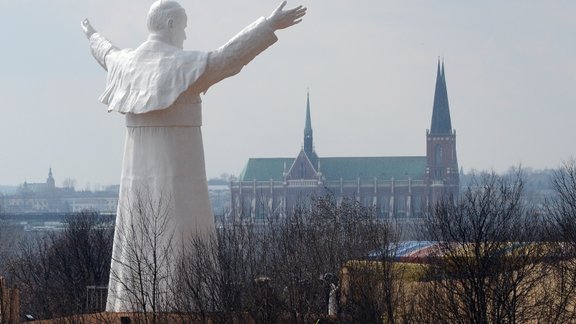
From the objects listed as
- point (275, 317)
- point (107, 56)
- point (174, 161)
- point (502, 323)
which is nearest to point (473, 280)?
point (502, 323)

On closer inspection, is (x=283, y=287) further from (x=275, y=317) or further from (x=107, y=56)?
(x=107, y=56)

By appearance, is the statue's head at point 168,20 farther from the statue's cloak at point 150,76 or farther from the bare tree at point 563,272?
the bare tree at point 563,272

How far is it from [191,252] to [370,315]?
10.4ft

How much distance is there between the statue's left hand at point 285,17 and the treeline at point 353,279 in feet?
12.1

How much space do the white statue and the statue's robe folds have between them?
0.02 m

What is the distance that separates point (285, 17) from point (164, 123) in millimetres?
2934

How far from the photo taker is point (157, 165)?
97.0 feet

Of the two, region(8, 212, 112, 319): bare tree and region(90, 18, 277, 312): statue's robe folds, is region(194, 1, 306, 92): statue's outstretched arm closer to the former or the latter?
region(90, 18, 277, 312): statue's robe folds

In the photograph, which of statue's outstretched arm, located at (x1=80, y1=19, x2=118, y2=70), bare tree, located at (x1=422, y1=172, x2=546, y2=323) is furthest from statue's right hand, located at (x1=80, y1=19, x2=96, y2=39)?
bare tree, located at (x1=422, y1=172, x2=546, y2=323)

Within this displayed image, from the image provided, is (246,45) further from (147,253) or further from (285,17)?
(147,253)

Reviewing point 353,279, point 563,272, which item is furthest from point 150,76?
point 563,272

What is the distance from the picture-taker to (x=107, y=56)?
30625 mm

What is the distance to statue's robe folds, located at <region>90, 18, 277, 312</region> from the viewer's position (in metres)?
29.1

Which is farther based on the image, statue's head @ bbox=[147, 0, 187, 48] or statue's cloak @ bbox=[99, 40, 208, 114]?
statue's head @ bbox=[147, 0, 187, 48]
